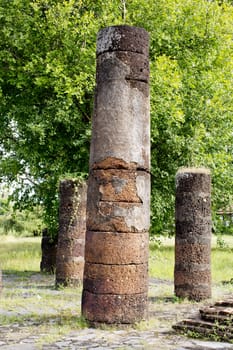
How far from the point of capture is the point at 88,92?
16.4 metres

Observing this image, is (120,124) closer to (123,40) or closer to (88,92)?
(123,40)

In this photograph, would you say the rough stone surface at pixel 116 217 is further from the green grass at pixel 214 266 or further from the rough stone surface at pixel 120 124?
the green grass at pixel 214 266

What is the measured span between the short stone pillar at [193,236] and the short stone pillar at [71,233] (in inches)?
110

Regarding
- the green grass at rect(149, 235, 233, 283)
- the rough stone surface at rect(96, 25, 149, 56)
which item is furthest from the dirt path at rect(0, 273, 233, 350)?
the rough stone surface at rect(96, 25, 149, 56)

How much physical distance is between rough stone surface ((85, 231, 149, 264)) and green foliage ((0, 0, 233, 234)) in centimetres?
715

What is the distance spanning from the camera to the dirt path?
288 inches

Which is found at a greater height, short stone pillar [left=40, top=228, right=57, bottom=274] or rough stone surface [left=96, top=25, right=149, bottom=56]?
rough stone surface [left=96, top=25, right=149, bottom=56]

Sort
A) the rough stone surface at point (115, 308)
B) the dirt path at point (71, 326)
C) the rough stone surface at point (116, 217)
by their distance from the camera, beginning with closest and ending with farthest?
1. the dirt path at point (71, 326)
2. the rough stone surface at point (115, 308)
3. the rough stone surface at point (116, 217)

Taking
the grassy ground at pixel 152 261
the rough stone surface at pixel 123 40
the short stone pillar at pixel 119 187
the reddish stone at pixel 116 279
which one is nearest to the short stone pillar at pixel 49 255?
the grassy ground at pixel 152 261

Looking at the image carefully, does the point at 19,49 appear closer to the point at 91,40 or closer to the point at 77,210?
the point at 91,40

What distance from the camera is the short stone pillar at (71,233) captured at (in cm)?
1379

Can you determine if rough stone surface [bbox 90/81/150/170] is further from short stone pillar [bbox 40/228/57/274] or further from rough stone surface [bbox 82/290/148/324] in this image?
short stone pillar [bbox 40/228/57/274]

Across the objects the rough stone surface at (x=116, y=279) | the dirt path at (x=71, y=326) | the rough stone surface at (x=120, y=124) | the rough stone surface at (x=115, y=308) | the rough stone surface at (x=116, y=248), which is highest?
the rough stone surface at (x=120, y=124)

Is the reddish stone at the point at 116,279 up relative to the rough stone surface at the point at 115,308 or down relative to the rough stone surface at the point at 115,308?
up
